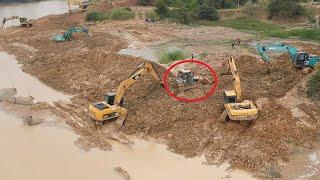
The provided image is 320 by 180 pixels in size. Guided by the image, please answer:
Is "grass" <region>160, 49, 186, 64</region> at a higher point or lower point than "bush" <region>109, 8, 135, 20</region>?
lower

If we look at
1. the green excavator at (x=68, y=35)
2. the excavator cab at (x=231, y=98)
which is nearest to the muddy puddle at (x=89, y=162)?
the excavator cab at (x=231, y=98)

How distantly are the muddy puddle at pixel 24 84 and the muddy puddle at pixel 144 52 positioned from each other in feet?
19.5

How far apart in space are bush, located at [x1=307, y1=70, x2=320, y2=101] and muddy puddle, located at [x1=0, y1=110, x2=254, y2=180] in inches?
232

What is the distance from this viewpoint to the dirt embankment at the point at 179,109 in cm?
1565

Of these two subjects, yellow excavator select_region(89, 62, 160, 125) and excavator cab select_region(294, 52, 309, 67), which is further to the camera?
excavator cab select_region(294, 52, 309, 67)

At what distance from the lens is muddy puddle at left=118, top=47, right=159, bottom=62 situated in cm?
2738

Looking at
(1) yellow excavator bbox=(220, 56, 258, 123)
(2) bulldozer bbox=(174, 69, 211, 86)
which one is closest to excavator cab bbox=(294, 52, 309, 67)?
(2) bulldozer bbox=(174, 69, 211, 86)

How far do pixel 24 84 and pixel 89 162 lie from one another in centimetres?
1064

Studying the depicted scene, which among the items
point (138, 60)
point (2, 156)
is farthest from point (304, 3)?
point (2, 156)

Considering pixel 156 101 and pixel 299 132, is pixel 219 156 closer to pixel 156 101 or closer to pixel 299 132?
pixel 299 132

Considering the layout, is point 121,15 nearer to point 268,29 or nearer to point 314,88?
point 268,29

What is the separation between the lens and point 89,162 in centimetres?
1588

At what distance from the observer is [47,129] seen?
61.8 feet

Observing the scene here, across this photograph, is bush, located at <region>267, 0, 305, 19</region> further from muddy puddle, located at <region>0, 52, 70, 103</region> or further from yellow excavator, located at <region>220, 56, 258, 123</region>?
yellow excavator, located at <region>220, 56, 258, 123</region>
